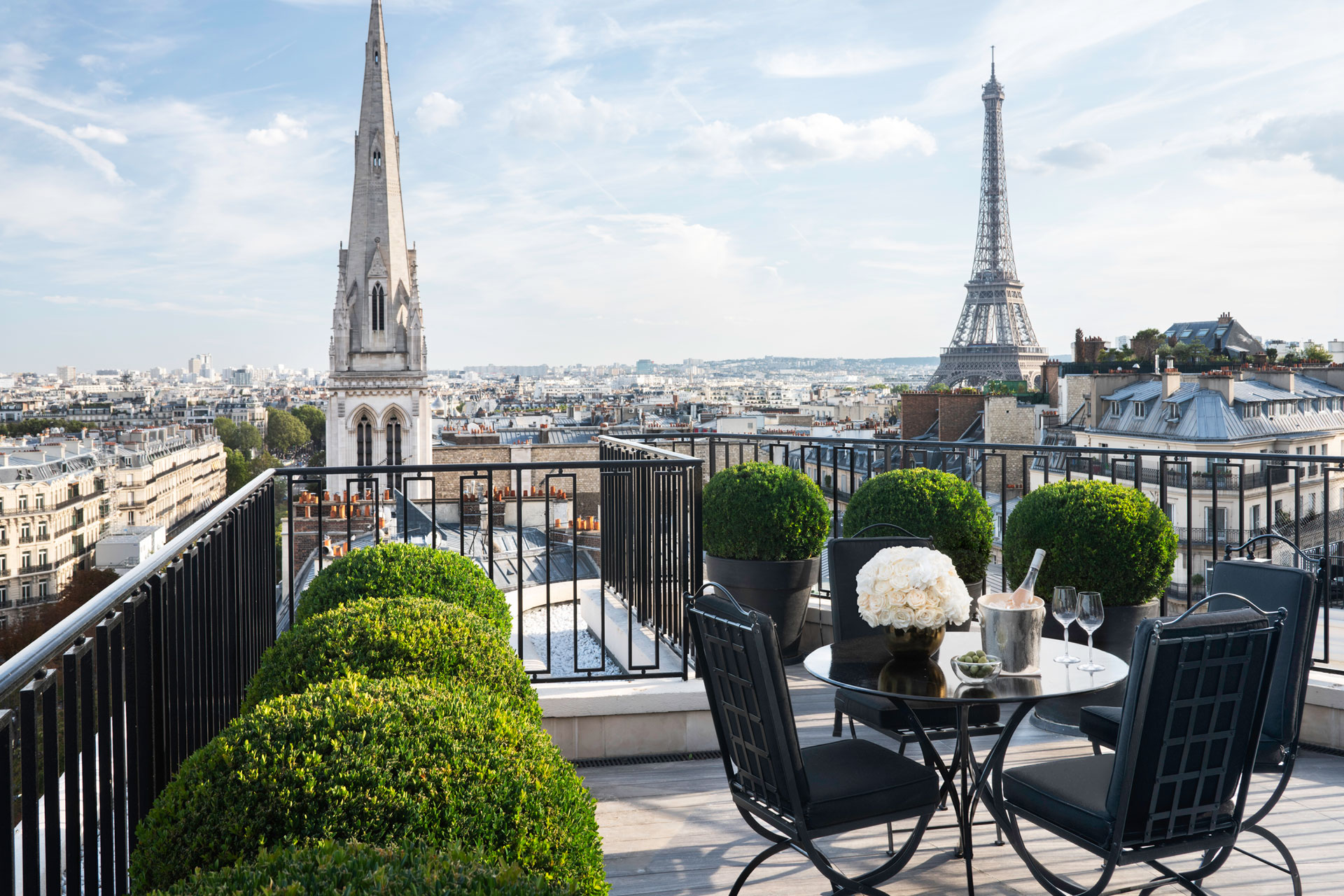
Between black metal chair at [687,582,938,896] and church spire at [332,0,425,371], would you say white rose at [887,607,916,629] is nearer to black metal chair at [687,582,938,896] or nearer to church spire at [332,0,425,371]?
black metal chair at [687,582,938,896]

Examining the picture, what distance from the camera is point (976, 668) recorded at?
107 inches

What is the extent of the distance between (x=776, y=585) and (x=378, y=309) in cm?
4748

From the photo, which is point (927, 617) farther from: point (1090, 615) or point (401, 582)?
point (401, 582)

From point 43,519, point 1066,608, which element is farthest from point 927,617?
point 43,519

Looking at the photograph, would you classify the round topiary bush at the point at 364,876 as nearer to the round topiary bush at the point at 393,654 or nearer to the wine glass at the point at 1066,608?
the round topiary bush at the point at 393,654

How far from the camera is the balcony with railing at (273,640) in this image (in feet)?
4.89

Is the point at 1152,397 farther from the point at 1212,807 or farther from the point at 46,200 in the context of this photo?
the point at 46,200

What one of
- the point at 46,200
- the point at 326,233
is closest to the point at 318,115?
Result: the point at 326,233

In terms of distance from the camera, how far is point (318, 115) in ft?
168

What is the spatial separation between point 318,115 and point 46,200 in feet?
89.8

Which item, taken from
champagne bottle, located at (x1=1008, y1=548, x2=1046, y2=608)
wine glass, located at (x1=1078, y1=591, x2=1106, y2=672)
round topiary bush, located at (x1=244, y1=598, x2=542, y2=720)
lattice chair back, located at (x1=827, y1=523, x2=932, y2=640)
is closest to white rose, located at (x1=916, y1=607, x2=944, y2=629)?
champagne bottle, located at (x1=1008, y1=548, x2=1046, y2=608)

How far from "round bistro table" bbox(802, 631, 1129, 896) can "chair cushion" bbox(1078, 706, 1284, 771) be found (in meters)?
0.23

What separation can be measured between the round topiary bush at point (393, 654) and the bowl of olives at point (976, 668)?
1320mm

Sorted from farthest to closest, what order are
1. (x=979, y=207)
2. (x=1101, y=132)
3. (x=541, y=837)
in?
(x=979, y=207), (x=1101, y=132), (x=541, y=837)
